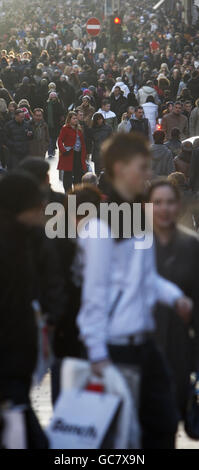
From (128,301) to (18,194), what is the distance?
0.59m

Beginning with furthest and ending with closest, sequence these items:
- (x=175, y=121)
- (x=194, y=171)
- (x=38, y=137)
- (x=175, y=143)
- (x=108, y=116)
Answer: (x=108, y=116) < (x=175, y=121) < (x=38, y=137) < (x=175, y=143) < (x=194, y=171)

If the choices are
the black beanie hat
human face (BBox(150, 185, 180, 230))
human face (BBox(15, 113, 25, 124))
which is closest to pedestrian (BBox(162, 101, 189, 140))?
human face (BBox(15, 113, 25, 124))

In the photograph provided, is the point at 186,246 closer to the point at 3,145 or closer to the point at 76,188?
the point at 76,188

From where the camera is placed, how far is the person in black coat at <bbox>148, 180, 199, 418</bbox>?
498cm

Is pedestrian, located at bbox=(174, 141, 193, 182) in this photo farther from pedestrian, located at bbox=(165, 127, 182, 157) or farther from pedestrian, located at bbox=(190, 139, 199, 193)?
pedestrian, located at bbox=(165, 127, 182, 157)

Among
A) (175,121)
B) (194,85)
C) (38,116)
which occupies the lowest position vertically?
(175,121)

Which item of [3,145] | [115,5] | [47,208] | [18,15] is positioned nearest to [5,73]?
[3,145]

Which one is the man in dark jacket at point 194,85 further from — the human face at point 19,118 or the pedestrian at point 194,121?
the human face at point 19,118

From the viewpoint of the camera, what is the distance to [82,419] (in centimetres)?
406

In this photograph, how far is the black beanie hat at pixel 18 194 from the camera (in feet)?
13.6

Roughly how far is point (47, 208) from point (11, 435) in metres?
2.52

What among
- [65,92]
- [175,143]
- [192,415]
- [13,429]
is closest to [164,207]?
[192,415]

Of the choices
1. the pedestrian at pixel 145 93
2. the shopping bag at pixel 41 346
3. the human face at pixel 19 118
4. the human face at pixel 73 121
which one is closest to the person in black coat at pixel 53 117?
the pedestrian at pixel 145 93

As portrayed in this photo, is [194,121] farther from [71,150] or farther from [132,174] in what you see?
[132,174]
